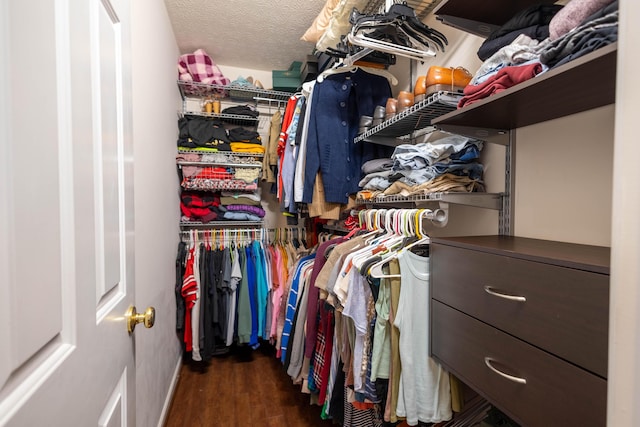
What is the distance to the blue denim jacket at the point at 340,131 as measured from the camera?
1.63 meters

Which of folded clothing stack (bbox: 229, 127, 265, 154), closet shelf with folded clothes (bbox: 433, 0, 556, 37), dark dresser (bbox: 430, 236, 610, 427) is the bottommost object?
dark dresser (bbox: 430, 236, 610, 427)

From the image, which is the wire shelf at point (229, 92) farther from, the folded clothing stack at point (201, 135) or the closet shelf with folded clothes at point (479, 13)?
the closet shelf with folded clothes at point (479, 13)

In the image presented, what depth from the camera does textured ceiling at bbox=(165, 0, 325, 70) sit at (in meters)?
1.81

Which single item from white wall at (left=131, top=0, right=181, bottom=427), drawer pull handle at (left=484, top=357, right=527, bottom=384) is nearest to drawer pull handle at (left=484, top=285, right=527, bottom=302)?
drawer pull handle at (left=484, top=357, right=527, bottom=384)

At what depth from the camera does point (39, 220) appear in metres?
0.36

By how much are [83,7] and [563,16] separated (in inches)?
38.9

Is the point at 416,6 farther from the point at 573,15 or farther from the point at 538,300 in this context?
the point at 538,300

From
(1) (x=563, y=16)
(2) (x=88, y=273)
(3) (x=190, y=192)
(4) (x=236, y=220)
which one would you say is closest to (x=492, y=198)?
(1) (x=563, y=16)

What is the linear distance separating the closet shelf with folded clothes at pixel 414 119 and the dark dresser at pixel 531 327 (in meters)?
0.53

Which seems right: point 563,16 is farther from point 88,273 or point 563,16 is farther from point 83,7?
point 88,273

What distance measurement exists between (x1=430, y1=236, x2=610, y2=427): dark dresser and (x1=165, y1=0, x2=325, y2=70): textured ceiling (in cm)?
184

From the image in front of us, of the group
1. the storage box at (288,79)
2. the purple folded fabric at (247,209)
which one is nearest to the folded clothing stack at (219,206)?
the purple folded fabric at (247,209)

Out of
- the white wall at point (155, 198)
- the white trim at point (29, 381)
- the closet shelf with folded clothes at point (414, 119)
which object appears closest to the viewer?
the white trim at point (29, 381)

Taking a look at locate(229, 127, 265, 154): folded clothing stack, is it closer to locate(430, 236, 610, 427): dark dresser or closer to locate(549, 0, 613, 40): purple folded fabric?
locate(430, 236, 610, 427): dark dresser
